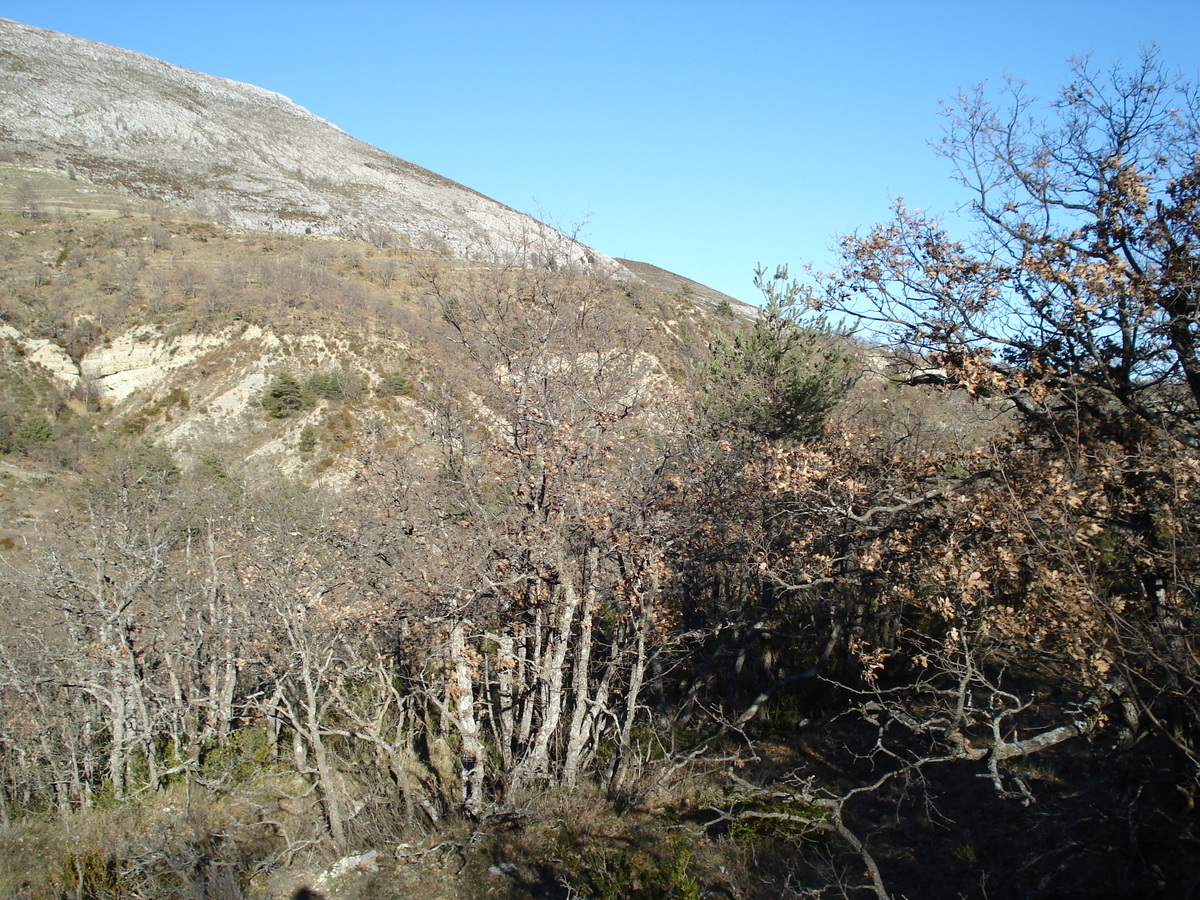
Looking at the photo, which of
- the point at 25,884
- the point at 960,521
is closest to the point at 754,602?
the point at 960,521

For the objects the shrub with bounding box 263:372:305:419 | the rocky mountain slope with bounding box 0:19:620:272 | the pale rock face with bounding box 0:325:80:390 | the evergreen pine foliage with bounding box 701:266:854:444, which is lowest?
the pale rock face with bounding box 0:325:80:390

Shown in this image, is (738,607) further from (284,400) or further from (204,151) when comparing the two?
(204,151)

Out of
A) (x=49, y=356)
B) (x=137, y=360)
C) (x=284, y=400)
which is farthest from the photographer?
(x=137, y=360)

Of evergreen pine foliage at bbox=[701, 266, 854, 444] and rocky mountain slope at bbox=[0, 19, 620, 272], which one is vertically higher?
rocky mountain slope at bbox=[0, 19, 620, 272]

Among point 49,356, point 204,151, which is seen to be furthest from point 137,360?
point 204,151

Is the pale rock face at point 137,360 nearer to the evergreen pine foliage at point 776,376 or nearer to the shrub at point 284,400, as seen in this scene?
the shrub at point 284,400

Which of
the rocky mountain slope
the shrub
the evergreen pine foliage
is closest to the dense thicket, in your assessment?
the evergreen pine foliage

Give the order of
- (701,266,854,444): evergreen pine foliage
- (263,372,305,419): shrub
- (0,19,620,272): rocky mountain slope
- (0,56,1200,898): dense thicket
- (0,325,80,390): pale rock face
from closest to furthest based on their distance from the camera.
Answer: (0,56,1200,898): dense thicket → (701,266,854,444): evergreen pine foliage → (263,372,305,419): shrub → (0,325,80,390): pale rock face → (0,19,620,272): rocky mountain slope

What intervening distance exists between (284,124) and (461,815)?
119 meters

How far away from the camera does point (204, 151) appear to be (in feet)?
277

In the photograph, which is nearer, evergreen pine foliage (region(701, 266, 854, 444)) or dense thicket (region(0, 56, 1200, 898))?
dense thicket (region(0, 56, 1200, 898))

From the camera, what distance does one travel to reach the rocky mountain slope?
72.5 metres

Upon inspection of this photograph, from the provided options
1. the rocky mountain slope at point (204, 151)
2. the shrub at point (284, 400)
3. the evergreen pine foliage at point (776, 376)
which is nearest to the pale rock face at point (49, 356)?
the shrub at point (284, 400)

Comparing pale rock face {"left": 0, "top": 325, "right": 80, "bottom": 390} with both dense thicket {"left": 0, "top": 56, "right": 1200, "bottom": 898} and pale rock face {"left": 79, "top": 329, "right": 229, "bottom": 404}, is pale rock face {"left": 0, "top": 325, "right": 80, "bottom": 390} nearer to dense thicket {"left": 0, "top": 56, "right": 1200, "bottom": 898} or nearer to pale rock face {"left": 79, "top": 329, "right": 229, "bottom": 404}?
pale rock face {"left": 79, "top": 329, "right": 229, "bottom": 404}
